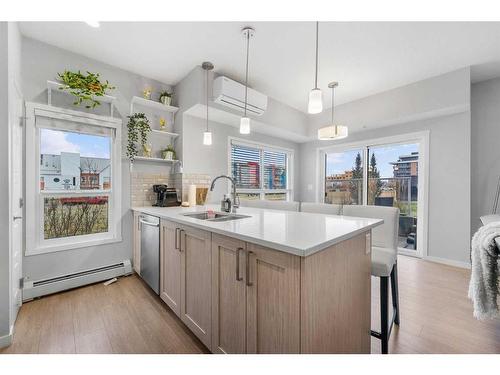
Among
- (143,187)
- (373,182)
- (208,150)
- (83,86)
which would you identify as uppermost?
(83,86)

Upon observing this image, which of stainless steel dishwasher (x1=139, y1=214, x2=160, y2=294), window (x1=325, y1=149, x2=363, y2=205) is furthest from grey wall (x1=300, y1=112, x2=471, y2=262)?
stainless steel dishwasher (x1=139, y1=214, x2=160, y2=294)

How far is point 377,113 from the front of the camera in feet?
11.8

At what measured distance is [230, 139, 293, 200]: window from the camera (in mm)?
4043

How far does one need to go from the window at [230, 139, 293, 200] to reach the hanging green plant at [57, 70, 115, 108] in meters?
1.96

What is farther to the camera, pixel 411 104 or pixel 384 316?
pixel 411 104

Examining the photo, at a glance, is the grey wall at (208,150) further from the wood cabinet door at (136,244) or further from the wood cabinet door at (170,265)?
the wood cabinet door at (170,265)

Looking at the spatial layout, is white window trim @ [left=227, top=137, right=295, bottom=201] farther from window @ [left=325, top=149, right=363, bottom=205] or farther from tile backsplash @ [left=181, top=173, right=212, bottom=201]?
window @ [left=325, top=149, right=363, bottom=205]

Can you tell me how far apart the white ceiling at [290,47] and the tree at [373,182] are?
1480mm

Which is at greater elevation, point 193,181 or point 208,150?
point 208,150

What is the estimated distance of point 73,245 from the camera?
2453 millimetres

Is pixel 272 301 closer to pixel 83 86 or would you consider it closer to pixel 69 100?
pixel 83 86

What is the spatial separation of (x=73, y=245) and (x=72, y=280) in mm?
370

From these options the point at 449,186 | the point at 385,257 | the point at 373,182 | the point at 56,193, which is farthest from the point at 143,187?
the point at 449,186
